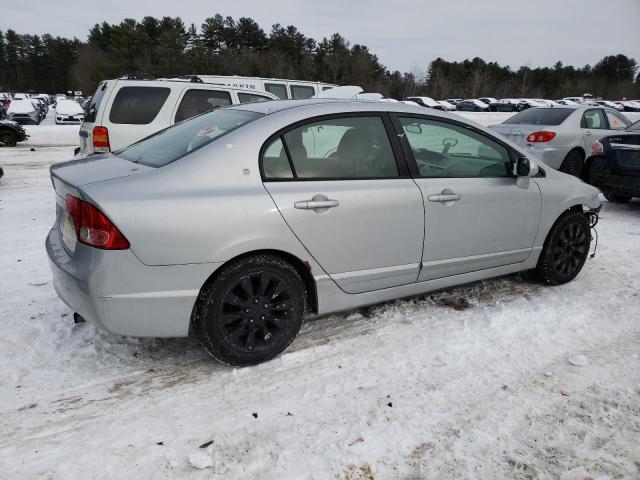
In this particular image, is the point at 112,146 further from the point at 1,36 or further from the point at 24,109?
the point at 1,36

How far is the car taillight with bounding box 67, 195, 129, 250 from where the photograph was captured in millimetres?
2473

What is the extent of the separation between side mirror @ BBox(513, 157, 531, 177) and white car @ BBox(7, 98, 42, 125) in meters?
26.2

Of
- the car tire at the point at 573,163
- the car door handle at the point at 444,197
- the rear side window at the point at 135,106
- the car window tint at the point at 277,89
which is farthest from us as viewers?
the car window tint at the point at 277,89

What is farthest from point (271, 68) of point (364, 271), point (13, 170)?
point (364, 271)

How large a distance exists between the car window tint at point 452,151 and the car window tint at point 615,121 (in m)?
7.44

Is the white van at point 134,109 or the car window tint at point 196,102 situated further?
the car window tint at point 196,102

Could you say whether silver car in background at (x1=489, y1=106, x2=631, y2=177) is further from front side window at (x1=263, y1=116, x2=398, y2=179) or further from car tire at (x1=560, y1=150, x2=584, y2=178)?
front side window at (x1=263, y1=116, x2=398, y2=179)

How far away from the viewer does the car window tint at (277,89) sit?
34.1ft

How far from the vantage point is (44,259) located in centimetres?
484

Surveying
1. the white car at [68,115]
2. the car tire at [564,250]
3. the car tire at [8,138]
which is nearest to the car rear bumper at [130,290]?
the car tire at [564,250]

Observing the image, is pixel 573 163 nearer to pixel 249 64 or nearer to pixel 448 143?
pixel 448 143

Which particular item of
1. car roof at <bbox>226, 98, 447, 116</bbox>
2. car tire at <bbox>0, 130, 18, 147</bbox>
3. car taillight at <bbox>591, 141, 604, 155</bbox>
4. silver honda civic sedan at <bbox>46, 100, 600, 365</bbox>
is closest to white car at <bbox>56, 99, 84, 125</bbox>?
car tire at <bbox>0, 130, 18, 147</bbox>

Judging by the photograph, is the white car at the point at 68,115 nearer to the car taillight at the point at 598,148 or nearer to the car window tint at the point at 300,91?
the car window tint at the point at 300,91

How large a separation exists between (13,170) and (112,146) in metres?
6.00
